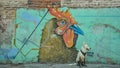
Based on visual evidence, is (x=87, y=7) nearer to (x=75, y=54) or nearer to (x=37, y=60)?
(x=75, y=54)

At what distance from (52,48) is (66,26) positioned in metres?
1.07

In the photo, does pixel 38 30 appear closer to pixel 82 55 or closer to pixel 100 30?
pixel 82 55

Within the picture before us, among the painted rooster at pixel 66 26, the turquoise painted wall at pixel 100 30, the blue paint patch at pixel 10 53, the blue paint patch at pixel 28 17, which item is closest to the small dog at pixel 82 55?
the turquoise painted wall at pixel 100 30

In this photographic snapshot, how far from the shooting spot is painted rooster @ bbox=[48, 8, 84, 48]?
13312mm

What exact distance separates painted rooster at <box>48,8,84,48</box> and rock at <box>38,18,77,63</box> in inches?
6.5

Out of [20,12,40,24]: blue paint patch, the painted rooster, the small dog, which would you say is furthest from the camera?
[20,12,40,24]: blue paint patch

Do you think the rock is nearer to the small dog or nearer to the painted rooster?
the painted rooster

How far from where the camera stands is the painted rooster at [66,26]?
1331 centimetres

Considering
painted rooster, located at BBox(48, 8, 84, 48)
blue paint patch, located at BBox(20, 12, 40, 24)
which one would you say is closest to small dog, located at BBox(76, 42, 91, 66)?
painted rooster, located at BBox(48, 8, 84, 48)

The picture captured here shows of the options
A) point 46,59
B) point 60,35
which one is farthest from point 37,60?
point 60,35

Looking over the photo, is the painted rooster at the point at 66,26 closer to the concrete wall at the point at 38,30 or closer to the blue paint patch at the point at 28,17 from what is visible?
the concrete wall at the point at 38,30

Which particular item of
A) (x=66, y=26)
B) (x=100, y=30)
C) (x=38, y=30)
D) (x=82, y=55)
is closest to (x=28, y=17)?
(x=38, y=30)

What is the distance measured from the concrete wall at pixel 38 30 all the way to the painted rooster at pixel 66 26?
182mm

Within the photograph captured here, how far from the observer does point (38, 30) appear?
13438 mm
